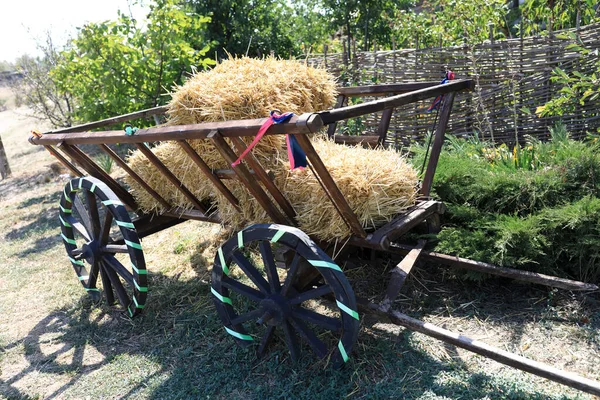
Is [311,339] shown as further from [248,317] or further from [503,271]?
[503,271]

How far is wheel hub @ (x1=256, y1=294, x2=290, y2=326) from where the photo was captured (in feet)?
8.19

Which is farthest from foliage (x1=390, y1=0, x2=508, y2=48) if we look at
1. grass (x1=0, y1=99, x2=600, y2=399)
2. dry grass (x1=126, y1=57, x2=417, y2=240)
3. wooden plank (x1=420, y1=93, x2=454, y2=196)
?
grass (x1=0, y1=99, x2=600, y2=399)

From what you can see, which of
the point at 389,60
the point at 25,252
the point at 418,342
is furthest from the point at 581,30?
the point at 25,252

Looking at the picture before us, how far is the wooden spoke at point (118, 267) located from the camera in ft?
10.7

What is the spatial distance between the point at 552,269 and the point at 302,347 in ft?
4.99

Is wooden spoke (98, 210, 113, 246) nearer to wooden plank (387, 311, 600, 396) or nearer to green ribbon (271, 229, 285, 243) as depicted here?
green ribbon (271, 229, 285, 243)

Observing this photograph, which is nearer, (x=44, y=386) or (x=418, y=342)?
(x=418, y=342)

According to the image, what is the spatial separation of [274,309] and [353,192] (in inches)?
29.6

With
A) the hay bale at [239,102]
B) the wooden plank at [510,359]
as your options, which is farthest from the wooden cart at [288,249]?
the hay bale at [239,102]

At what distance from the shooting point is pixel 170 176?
10.2 ft

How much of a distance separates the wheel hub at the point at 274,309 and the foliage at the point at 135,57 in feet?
13.7

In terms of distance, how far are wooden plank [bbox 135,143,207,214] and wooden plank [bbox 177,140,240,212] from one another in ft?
1.14

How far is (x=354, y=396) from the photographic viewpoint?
92.4 inches

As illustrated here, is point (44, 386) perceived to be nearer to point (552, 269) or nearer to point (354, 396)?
point (354, 396)
